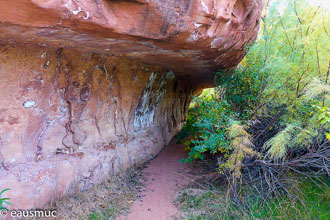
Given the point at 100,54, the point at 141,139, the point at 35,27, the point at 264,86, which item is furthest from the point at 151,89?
the point at 35,27

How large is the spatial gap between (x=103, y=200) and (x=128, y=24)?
8.58 feet

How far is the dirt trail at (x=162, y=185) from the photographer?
344 cm

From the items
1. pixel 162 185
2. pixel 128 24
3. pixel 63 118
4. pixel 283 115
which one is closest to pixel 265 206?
pixel 283 115

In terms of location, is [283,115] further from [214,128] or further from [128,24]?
[128,24]

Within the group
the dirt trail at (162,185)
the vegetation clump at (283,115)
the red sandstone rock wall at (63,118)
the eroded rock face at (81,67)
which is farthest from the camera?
the dirt trail at (162,185)

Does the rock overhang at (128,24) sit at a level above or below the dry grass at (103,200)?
above

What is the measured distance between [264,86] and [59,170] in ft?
11.6

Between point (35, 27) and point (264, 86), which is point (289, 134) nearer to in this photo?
point (264, 86)

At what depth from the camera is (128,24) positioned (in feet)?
7.77

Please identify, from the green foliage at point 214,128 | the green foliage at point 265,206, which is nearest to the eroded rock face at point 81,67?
the green foliage at point 214,128

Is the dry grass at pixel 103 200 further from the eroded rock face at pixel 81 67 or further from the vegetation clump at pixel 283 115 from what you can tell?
the vegetation clump at pixel 283 115

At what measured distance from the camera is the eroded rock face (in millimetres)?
2242

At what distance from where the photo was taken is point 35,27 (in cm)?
217

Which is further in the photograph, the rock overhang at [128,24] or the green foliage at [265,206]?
the green foliage at [265,206]
